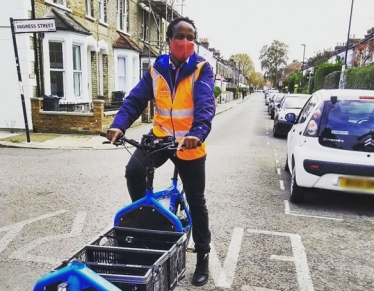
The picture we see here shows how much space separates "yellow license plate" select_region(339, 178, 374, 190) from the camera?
516 cm

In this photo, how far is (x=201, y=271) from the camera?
130 inches

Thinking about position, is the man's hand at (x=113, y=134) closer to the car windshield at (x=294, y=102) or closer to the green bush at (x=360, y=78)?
the car windshield at (x=294, y=102)

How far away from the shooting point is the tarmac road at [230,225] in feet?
11.4

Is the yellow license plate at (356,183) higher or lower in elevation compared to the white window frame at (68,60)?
lower

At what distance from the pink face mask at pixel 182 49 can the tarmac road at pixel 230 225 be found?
195 cm

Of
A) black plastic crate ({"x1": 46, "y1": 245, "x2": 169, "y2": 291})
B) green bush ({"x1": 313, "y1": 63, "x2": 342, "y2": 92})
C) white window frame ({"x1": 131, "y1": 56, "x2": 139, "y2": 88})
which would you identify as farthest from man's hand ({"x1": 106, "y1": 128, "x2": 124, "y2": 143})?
green bush ({"x1": 313, "y1": 63, "x2": 342, "y2": 92})

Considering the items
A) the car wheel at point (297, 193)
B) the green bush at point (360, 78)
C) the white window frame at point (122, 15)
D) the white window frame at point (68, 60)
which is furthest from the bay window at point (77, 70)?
the green bush at point (360, 78)

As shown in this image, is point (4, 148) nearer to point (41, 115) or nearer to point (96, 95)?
point (41, 115)

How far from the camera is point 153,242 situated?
281 centimetres

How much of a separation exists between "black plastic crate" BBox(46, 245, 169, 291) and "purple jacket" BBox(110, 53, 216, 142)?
90 centimetres

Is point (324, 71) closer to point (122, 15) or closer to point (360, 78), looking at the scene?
point (360, 78)

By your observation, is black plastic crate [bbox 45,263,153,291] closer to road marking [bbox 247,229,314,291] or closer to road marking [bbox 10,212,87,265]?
road marking [bbox 10,212,87,265]

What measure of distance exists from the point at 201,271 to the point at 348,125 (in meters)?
3.31

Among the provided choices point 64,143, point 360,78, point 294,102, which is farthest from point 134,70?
point 360,78
